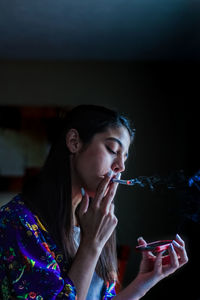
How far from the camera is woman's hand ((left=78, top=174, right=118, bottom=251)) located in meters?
0.60

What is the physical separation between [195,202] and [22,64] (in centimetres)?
152

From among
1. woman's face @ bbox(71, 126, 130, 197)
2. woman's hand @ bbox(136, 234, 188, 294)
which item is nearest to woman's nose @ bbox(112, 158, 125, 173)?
woman's face @ bbox(71, 126, 130, 197)

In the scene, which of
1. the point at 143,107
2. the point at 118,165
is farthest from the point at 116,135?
the point at 143,107

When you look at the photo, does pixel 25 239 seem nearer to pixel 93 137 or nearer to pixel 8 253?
pixel 8 253

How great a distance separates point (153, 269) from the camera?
2.36ft

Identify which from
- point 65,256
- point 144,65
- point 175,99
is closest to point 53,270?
point 65,256

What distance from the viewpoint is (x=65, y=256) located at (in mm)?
617

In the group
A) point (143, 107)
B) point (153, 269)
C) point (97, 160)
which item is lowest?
point (153, 269)

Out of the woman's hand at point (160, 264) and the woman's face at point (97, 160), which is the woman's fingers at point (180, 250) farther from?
the woman's face at point (97, 160)

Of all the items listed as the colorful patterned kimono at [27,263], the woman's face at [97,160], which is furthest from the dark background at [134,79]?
the colorful patterned kimono at [27,263]

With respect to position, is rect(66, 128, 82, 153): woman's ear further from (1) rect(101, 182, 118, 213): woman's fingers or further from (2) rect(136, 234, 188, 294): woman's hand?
(2) rect(136, 234, 188, 294): woman's hand

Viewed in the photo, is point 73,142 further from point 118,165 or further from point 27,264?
point 27,264

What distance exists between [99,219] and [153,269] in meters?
0.20

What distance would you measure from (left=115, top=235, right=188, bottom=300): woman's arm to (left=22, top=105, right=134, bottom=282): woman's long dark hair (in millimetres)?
61
